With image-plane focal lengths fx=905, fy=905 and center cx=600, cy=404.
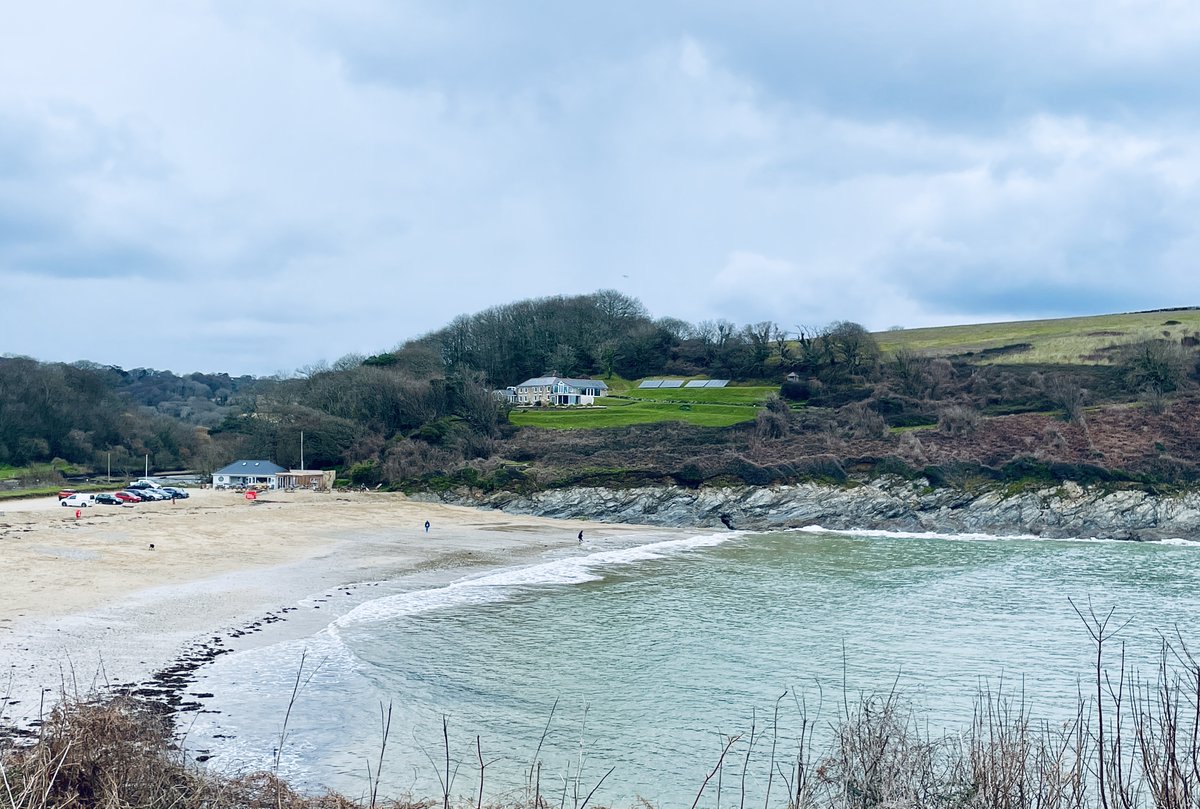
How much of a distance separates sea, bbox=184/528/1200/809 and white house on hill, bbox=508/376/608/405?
61.2 metres

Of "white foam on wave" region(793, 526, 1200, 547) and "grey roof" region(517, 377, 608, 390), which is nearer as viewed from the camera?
"white foam on wave" region(793, 526, 1200, 547)

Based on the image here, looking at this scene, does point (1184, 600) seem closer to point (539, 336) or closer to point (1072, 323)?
point (539, 336)

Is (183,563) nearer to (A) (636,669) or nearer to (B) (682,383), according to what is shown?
(A) (636,669)

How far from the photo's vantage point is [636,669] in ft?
67.2

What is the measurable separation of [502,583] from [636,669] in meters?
13.2

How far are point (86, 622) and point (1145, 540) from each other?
53.8 metres

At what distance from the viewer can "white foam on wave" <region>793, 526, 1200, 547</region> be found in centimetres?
5197

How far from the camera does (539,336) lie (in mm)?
112812

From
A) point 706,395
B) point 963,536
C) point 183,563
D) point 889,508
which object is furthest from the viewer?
point 706,395

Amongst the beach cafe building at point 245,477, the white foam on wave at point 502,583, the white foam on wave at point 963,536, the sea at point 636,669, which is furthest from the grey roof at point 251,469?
A: the sea at point 636,669

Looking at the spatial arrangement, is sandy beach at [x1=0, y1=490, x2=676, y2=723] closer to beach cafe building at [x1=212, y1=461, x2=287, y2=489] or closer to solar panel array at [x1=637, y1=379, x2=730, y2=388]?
beach cafe building at [x1=212, y1=461, x2=287, y2=489]

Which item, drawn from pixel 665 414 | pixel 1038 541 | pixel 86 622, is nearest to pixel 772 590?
pixel 86 622

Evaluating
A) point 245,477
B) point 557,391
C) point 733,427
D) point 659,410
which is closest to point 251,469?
point 245,477

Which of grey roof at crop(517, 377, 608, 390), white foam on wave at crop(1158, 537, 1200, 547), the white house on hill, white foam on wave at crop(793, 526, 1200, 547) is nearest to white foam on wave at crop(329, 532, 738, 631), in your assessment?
white foam on wave at crop(793, 526, 1200, 547)
